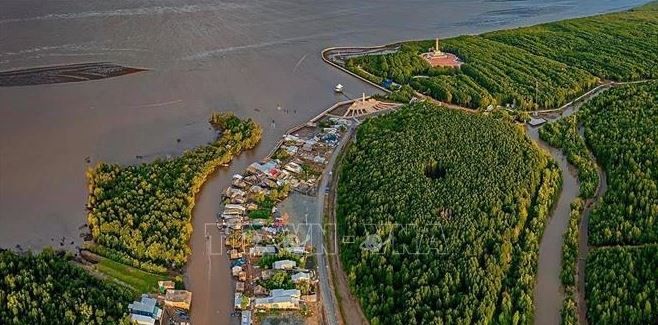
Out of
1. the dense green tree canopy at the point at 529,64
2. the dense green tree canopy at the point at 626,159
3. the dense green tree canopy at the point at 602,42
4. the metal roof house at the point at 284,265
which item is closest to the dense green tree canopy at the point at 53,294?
the metal roof house at the point at 284,265

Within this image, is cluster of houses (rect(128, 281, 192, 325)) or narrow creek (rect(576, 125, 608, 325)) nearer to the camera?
cluster of houses (rect(128, 281, 192, 325))

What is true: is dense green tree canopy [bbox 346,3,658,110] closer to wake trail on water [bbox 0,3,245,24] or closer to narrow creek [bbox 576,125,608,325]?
narrow creek [bbox 576,125,608,325]

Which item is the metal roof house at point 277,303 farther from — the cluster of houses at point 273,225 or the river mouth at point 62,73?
the river mouth at point 62,73

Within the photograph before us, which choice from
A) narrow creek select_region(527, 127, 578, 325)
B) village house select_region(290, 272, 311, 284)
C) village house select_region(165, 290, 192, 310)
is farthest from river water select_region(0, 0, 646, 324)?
narrow creek select_region(527, 127, 578, 325)

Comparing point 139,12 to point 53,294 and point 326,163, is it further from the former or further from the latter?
point 53,294

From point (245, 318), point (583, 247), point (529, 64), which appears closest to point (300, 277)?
point (245, 318)

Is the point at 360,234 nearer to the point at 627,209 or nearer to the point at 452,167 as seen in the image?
the point at 452,167
